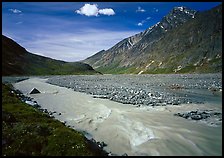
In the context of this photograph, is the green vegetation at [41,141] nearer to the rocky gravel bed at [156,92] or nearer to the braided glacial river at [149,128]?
the braided glacial river at [149,128]

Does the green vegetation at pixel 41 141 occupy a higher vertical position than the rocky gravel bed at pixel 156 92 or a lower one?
lower

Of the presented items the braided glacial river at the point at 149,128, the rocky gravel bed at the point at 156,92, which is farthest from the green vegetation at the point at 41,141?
the rocky gravel bed at the point at 156,92

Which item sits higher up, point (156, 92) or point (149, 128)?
point (156, 92)

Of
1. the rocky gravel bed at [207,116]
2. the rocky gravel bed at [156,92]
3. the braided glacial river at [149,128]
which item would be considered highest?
the rocky gravel bed at [156,92]

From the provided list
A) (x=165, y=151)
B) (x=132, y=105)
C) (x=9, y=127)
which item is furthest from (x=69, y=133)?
(x=132, y=105)

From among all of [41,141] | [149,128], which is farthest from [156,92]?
[41,141]

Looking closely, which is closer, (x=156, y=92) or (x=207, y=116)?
(x=207, y=116)

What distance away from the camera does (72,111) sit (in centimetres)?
3491

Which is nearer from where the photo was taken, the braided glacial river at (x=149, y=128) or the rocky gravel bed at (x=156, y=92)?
the braided glacial river at (x=149, y=128)

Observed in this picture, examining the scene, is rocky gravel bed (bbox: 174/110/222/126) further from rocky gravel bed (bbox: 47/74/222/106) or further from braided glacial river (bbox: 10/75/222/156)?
rocky gravel bed (bbox: 47/74/222/106)

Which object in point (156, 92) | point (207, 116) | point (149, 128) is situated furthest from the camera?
point (156, 92)

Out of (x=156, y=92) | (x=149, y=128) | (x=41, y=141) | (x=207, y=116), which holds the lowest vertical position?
(x=149, y=128)

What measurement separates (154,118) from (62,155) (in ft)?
51.6

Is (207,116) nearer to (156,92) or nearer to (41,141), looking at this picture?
(41,141)
